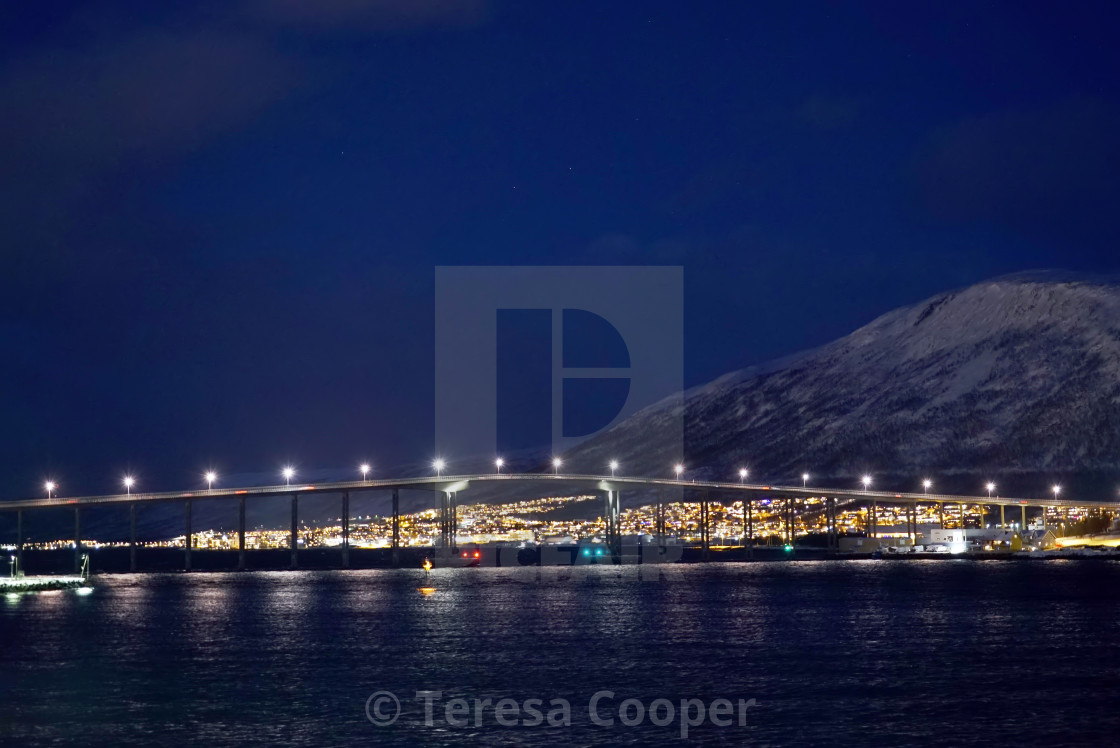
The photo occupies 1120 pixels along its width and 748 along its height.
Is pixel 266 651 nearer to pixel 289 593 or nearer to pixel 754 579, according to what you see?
pixel 289 593

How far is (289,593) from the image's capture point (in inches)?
5290

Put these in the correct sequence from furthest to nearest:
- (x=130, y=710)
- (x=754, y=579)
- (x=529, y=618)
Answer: (x=754, y=579) < (x=529, y=618) < (x=130, y=710)

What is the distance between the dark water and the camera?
45.8 metres

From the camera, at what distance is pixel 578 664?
6438cm

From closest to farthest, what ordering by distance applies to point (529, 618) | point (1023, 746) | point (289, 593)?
point (1023, 746)
point (529, 618)
point (289, 593)

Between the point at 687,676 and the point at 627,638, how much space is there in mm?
17150

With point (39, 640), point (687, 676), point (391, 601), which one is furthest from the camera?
point (391, 601)

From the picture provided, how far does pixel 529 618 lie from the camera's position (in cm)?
9275

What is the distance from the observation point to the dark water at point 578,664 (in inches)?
1805

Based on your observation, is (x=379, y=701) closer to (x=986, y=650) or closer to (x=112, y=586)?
(x=986, y=650)

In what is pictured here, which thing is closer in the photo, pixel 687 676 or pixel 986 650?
pixel 687 676

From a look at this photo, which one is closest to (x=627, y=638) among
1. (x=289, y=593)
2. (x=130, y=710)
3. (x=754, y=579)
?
(x=130, y=710)

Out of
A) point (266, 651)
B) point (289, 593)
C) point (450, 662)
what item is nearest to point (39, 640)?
point (266, 651)

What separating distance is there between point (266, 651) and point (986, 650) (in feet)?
127
